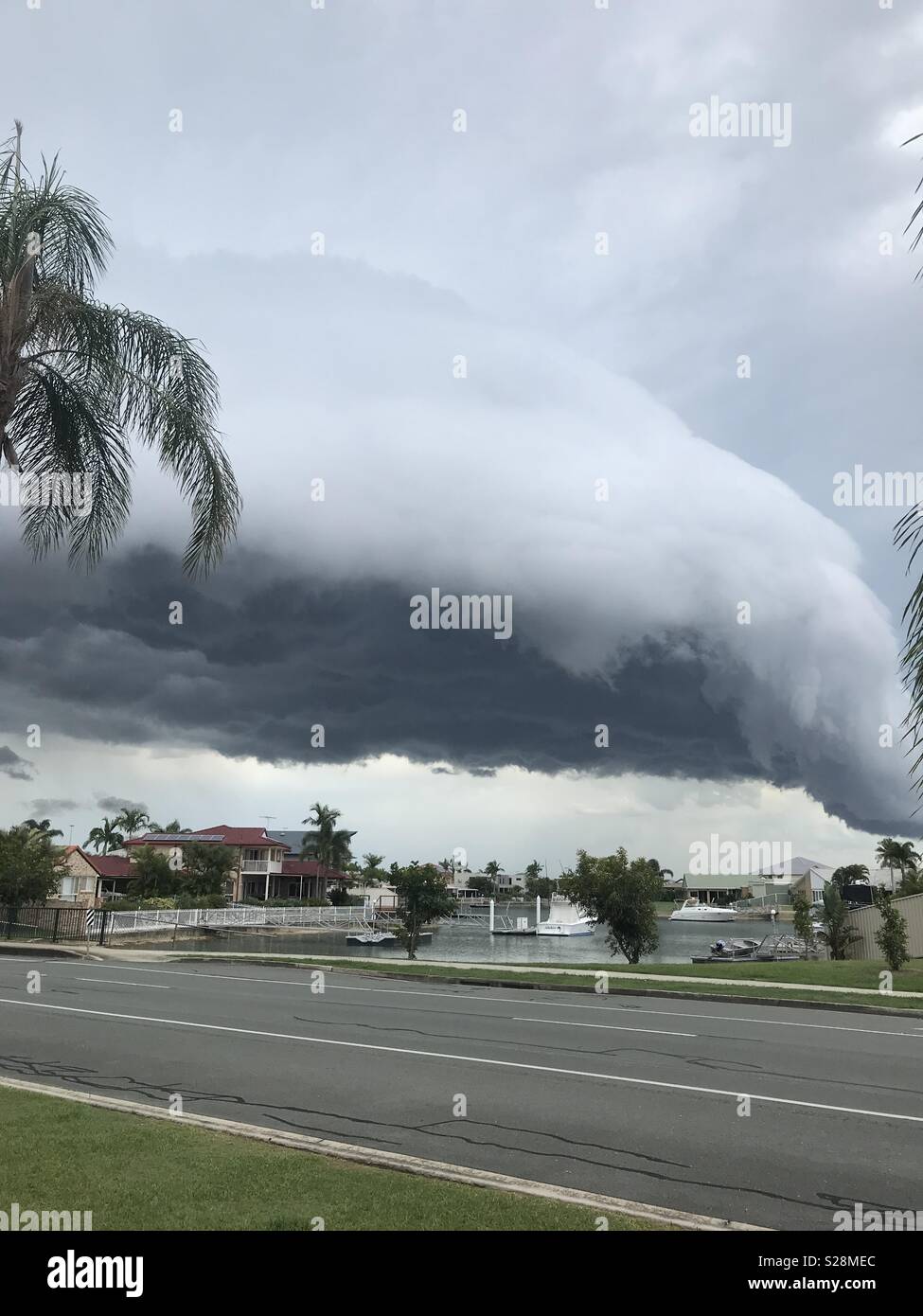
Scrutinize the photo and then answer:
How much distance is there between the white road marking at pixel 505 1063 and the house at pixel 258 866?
7107 centimetres

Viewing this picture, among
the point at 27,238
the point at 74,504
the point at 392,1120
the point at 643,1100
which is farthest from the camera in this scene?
the point at 74,504

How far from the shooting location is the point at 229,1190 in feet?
20.7

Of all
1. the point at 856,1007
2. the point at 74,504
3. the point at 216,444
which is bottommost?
the point at 856,1007

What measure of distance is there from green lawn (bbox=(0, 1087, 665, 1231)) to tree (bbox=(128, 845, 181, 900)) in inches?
2607

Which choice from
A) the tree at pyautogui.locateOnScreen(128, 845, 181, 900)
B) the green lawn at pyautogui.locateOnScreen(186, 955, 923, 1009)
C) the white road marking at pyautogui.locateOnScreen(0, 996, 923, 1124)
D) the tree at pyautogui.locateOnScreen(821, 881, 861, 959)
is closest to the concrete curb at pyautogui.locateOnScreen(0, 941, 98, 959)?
the green lawn at pyautogui.locateOnScreen(186, 955, 923, 1009)

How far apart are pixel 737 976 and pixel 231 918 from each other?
40.8 m

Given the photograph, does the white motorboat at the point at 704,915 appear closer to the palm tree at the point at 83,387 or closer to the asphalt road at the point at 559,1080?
the asphalt road at the point at 559,1080

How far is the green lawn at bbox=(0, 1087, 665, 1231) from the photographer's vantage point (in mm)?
5832

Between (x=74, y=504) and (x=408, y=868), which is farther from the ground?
(x=74, y=504)

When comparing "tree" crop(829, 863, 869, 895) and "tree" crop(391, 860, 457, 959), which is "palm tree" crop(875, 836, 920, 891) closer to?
"tree" crop(829, 863, 869, 895)
